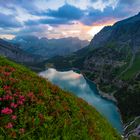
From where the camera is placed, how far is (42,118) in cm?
1341

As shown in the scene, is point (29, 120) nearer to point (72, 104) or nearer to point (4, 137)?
point (4, 137)

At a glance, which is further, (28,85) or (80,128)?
(28,85)

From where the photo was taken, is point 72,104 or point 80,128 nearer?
point 80,128

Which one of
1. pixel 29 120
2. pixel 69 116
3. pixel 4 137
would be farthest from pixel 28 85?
pixel 4 137

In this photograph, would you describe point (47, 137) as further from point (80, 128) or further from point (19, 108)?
point (80, 128)

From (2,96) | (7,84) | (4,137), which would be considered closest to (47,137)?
→ (4,137)

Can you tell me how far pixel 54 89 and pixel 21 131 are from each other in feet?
23.3

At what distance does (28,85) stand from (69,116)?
2.81 metres

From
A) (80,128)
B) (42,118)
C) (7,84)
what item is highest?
(7,84)

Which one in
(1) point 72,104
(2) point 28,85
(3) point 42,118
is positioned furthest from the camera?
(1) point 72,104

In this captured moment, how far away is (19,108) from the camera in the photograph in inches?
529

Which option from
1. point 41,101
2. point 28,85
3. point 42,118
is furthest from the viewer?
point 28,85

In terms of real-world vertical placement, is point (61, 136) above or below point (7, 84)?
below

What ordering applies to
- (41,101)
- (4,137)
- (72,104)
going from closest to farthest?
(4,137) < (41,101) < (72,104)
